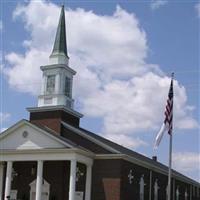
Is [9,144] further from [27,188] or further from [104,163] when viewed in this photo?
[104,163]

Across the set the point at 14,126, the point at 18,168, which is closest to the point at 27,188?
the point at 18,168

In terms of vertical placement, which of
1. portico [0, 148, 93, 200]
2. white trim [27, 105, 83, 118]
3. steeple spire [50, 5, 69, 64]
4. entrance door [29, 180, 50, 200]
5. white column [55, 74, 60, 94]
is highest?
steeple spire [50, 5, 69, 64]

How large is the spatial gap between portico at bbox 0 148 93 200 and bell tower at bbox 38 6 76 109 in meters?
5.70

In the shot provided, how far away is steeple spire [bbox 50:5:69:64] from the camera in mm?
46219

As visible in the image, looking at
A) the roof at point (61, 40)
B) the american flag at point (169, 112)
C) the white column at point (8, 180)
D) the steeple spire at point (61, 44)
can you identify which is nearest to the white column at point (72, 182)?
the white column at point (8, 180)

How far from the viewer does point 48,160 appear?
131ft

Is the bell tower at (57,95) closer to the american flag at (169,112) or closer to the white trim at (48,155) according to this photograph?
the white trim at (48,155)

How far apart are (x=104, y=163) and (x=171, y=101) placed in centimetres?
1298

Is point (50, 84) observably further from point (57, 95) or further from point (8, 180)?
point (8, 180)

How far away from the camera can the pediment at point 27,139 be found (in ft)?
132

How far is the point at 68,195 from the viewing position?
4172cm

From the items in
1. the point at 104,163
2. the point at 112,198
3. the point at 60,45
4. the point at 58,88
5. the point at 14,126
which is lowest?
the point at 112,198

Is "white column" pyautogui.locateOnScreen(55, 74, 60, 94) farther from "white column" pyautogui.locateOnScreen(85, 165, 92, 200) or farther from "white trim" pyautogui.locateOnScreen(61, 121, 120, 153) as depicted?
"white column" pyautogui.locateOnScreen(85, 165, 92, 200)

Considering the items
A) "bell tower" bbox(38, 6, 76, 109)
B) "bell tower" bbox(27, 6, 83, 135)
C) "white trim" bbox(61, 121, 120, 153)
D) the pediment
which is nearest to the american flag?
the pediment
